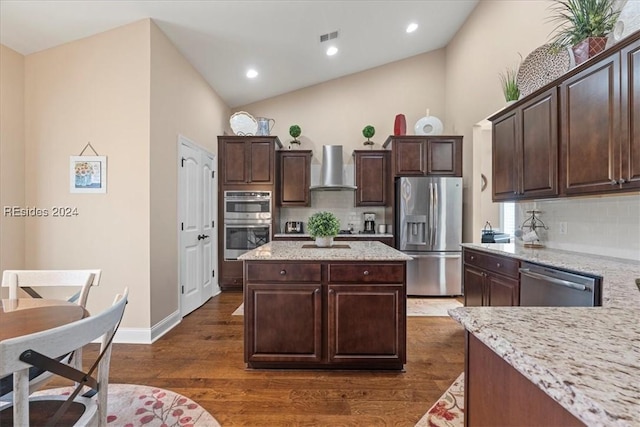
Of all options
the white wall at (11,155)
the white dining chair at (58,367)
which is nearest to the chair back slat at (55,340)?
the white dining chair at (58,367)

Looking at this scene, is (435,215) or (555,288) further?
(435,215)

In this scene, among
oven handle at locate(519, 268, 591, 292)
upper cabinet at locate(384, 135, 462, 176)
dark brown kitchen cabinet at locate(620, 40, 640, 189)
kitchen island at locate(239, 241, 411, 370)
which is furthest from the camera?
upper cabinet at locate(384, 135, 462, 176)

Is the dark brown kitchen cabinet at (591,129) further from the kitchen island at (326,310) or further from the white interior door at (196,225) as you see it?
the white interior door at (196,225)

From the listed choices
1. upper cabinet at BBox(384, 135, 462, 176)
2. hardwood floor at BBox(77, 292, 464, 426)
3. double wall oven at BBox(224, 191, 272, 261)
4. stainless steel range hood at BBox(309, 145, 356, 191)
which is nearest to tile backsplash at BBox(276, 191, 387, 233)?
stainless steel range hood at BBox(309, 145, 356, 191)

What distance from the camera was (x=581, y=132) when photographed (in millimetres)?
2148

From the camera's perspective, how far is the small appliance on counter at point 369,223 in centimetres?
525

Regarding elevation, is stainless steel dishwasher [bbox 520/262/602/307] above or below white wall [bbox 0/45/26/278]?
below

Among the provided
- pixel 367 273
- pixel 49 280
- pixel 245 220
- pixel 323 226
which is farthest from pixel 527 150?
pixel 245 220

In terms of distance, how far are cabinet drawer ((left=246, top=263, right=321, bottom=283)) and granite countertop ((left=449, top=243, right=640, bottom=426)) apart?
1.48 metres

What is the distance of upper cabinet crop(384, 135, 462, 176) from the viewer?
15.4 feet

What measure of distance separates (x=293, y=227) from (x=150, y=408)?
351 cm

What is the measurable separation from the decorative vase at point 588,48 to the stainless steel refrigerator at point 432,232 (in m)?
2.47

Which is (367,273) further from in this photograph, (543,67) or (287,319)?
(543,67)

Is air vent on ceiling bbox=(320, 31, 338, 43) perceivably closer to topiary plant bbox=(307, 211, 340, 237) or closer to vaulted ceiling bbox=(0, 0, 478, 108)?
vaulted ceiling bbox=(0, 0, 478, 108)
